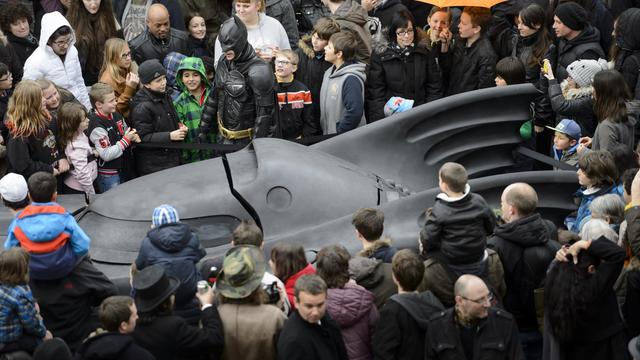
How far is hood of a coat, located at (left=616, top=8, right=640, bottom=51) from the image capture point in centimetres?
1005

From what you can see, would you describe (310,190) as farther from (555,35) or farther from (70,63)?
(555,35)

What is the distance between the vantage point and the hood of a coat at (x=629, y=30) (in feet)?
33.0

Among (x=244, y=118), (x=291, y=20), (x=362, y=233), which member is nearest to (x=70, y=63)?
(x=244, y=118)

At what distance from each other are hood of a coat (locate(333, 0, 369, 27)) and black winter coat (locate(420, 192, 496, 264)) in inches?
190

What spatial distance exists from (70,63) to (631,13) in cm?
545

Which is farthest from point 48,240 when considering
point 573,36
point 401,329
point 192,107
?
point 573,36

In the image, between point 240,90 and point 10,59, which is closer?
point 240,90

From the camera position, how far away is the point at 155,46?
1136 centimetres

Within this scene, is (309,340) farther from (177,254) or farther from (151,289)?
(177,254)

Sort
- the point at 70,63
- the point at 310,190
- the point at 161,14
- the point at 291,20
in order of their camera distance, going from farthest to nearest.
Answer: the point at 291,20, the point at 161,14, the point at 70,63, the point at 310,190

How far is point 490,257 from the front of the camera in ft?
23.4

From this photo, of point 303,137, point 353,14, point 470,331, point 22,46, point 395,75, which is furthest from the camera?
point 353,14

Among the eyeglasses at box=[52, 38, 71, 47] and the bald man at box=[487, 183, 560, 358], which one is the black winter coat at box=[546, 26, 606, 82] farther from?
the eyeglasses at box=[52, 38, 71, 47]

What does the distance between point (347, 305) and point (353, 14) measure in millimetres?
5575
